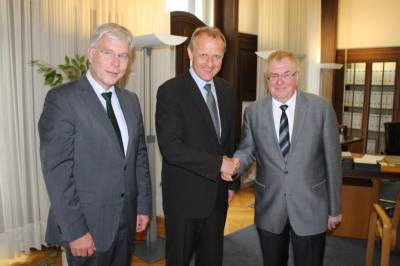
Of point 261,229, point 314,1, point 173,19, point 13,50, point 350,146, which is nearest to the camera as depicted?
point 261,229

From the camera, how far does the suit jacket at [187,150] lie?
6.54ft

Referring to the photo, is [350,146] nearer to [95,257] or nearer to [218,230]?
[218,230]

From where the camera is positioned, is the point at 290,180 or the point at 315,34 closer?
the point at 290,180

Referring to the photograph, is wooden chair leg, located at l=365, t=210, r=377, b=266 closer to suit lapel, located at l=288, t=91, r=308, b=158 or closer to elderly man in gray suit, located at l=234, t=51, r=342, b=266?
elderly man in gray suit, located at l=234, t=51, r=342, b=266

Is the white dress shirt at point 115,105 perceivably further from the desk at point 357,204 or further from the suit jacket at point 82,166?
the desk at point 357,204

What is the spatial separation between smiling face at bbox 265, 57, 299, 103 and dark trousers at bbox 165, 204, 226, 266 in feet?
2.49

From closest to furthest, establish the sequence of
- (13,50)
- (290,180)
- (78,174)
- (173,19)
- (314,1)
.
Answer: (78,174)
(290,180)
(13,50)
(173,19)
(314,1)

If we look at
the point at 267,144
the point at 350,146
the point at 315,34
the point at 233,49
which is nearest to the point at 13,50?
the point at 267,144

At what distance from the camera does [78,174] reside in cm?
168

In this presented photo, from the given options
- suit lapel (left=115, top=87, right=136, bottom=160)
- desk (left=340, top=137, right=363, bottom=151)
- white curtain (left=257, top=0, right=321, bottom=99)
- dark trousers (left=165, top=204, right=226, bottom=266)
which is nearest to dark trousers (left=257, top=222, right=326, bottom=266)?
dark trousers (left=165, top=204, right=226, bottom=266)

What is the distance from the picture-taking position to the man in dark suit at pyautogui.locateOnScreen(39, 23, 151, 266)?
5.28ft

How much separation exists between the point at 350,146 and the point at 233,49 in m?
2.41

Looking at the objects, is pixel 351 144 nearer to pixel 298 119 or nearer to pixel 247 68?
pixel 247 68

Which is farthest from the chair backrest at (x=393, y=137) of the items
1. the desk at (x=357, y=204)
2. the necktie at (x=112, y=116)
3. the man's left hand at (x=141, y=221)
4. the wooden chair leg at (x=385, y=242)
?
the necktie at (x=112, y=116)
